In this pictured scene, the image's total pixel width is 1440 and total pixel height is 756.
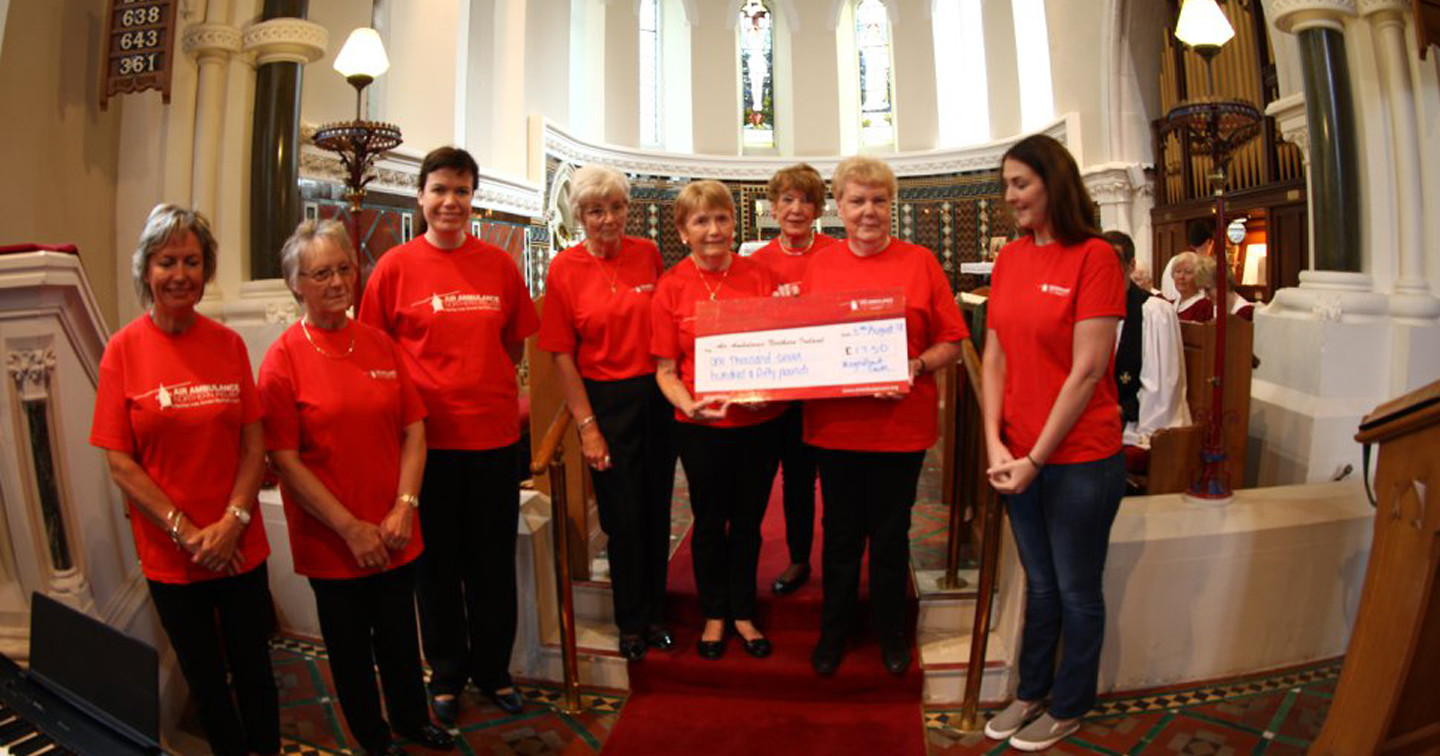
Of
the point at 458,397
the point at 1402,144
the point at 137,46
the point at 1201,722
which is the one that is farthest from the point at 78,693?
the point at 1402,144

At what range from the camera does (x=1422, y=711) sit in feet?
6.49

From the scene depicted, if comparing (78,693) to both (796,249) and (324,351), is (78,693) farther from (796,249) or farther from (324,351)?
(796,249)

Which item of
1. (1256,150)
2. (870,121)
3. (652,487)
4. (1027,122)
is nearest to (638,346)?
(652,487)

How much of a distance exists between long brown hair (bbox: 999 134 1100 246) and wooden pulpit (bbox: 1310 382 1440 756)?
0.78 m

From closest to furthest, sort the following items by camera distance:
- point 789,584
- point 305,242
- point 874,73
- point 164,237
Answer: point 164,237, point 305,242, point 789,584, point 874,73

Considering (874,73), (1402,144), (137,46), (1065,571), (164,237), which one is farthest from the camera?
(874,73)

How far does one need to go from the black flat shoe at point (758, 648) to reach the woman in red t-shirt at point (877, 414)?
0.33 meters

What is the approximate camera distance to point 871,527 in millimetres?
2455

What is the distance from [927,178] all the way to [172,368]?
11.5 metres

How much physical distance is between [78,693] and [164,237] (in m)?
1.06

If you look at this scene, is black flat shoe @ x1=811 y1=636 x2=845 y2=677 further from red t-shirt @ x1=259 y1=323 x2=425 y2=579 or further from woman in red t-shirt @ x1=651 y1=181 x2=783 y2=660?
red t-shirt @ x1=259 y1=323 x2=425 y2=579

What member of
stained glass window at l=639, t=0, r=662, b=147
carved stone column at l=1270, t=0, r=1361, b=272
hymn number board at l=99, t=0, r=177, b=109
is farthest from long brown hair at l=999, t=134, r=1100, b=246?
stained glass window at l=639, t=0, r=662, b=147

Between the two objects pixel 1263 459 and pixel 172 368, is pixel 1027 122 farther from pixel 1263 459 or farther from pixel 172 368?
pixel 172 368

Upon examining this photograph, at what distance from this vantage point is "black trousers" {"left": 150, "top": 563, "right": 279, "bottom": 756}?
199 centimetres
